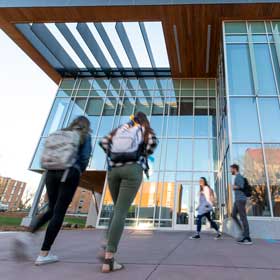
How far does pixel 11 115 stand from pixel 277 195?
30.1 metres

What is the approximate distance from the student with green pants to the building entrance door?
31.0ft

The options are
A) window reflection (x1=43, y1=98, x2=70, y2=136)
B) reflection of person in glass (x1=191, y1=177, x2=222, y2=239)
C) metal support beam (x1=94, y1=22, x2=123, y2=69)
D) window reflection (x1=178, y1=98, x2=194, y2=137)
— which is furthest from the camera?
window reflection (x1=43, y1=98, x2=70, y2=136)

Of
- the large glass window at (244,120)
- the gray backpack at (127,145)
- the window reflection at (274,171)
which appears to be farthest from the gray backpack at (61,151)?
the large glass window at (244,120)

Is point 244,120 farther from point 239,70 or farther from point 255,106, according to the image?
point 239,70

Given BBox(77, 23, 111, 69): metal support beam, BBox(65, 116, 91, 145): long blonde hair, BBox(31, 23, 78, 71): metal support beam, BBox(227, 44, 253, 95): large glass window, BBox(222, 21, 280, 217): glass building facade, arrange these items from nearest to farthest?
BBox(65, 116, 91, 145): long blonde hair → BBox(222, 21, 280, 217): glass building facade → BBox(227, 44, 253, 95): large glass window → BBox(77, 23, 111, 69): metal support beam → BBox(31, 23, 78, 71): metal support beam

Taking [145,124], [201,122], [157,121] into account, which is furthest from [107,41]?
[145,124]

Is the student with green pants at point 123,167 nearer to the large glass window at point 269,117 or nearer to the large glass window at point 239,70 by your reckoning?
the large glass window at point 269,117

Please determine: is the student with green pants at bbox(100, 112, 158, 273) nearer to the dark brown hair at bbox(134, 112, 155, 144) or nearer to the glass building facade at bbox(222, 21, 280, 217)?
the dark brown hair at bbox(134, 112, 155, 144)

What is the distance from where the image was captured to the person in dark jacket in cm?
216

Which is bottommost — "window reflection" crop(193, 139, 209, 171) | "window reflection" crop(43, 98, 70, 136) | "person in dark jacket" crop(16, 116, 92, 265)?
"person in dark jacket" crop(16, 116, 92, 265)

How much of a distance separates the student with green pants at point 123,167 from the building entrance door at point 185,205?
944 cm

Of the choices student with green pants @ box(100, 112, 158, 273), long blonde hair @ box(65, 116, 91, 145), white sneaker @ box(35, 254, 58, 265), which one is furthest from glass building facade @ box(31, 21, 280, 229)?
student with green pants @ box(100, 112, 158, 273)

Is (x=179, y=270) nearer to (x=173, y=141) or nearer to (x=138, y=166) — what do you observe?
(x=138, y=166)

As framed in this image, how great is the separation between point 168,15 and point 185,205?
29.9 ft
